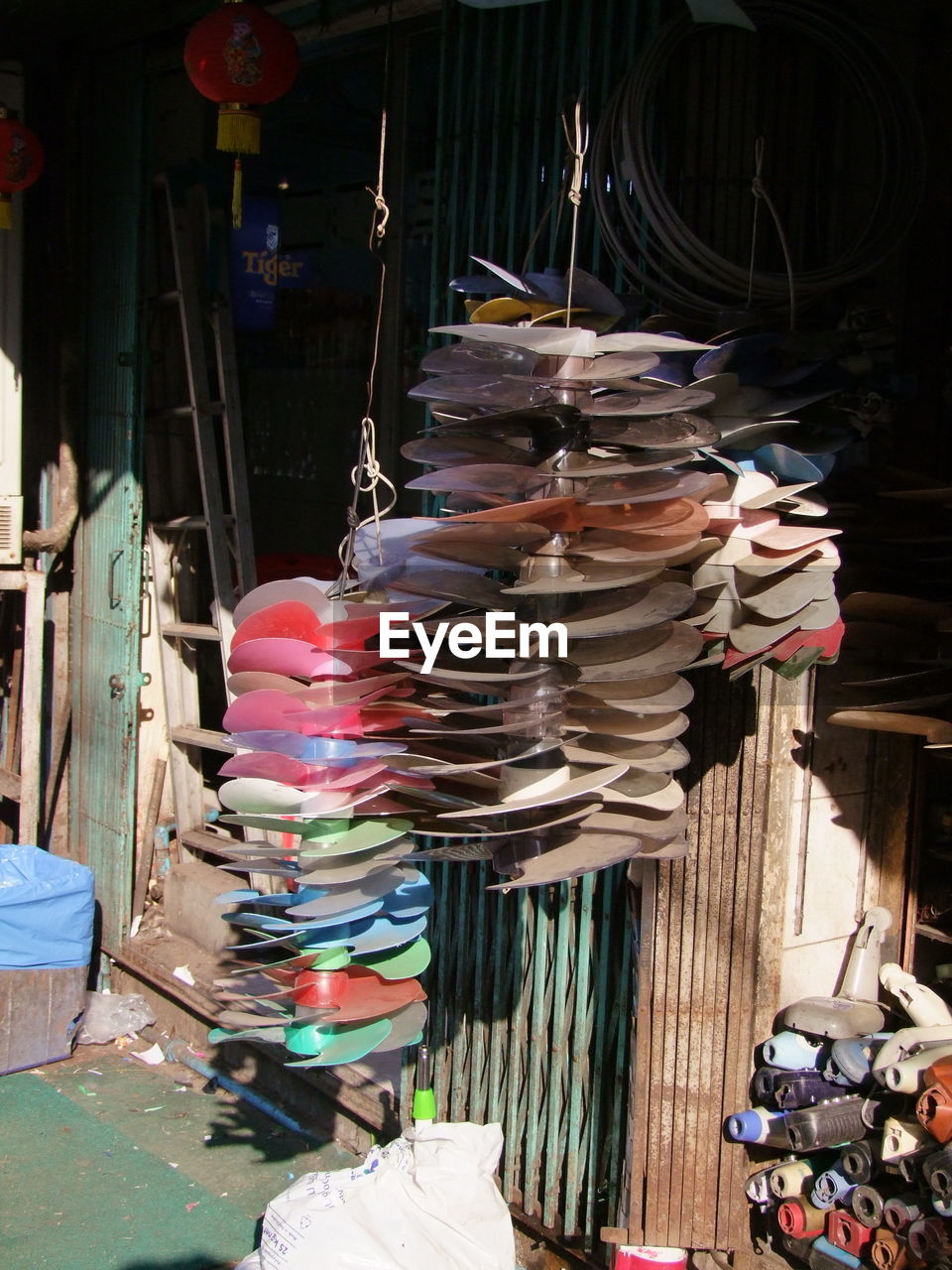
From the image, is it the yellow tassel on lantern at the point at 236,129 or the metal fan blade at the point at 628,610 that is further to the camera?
the yellow tassel on lantern at the point at 236,129

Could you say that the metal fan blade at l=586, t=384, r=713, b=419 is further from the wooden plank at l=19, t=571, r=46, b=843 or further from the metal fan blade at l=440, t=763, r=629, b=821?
the wooden plank at l=19, t=571, r=46, b=843

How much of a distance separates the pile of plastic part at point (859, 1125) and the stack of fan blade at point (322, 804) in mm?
1282

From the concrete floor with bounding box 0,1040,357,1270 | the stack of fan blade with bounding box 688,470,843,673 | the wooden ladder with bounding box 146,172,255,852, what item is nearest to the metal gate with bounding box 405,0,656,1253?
the concrete floor with bounding box 0,1040,357,1270

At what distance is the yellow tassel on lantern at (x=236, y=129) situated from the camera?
384 centimetres

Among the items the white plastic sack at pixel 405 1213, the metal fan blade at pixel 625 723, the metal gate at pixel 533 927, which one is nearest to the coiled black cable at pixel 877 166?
the metal gate at pixel 533 927

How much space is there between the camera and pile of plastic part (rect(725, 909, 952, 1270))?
2752 millimetres

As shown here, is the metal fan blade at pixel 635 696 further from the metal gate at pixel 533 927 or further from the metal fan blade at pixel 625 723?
the metal gate at pixel 533 927

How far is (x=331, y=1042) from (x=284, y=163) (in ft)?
17.2

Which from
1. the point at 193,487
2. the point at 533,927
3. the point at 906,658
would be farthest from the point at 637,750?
the point at 193,487

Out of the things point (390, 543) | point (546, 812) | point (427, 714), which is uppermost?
point (390, 543)

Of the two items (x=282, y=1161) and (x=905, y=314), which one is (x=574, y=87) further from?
(x=282, y=1161)

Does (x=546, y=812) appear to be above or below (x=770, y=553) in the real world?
below

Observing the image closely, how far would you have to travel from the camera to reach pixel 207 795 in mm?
6062

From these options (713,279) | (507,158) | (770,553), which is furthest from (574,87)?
(770,553)
